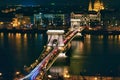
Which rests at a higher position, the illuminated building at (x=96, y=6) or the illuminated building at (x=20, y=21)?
the illuminated building at (x=96, y=6)

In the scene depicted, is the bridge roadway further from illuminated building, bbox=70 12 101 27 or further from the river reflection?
illuminated building, bbox=70 12 101 27

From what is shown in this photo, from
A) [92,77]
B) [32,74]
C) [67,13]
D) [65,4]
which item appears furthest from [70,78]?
[65,4]

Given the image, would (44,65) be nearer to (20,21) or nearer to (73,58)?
(73,58)

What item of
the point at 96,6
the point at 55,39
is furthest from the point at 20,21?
the point at 55,39

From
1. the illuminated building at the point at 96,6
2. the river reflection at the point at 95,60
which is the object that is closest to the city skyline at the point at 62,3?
the illuminated building at the point at 96,6

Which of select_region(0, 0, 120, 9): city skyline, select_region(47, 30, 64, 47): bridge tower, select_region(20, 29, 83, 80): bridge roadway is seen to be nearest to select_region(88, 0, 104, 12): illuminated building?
select_region(0, 0, 120, 9): city skyline

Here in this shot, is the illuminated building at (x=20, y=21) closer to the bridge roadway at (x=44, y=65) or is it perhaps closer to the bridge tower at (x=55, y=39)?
the bridge tower at (x=55, y=39)

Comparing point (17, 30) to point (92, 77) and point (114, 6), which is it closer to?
point (114, 6)

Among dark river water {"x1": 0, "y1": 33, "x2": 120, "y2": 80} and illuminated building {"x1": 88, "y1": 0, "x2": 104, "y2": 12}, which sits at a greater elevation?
illuminated building {"x1": 88, "y1": 0, "x2": 104, "y2": 12}
